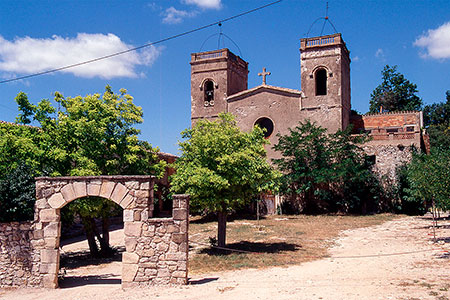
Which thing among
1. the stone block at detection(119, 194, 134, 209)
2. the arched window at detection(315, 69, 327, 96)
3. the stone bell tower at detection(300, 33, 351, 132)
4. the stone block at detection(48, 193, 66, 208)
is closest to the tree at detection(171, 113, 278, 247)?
the stone block at detection(119, 194, 134, 209)

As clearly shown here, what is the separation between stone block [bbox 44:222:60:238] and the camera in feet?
33.2

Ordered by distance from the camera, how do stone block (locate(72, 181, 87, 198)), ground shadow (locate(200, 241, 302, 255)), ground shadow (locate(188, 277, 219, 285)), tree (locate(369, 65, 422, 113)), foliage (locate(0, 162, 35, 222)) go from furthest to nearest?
tree (locate(369, 65, 422, 113)), ground shadow (locate(200, 241, 302, 255)), foliage (locate(0, 162, 35, 222)), ground shadow (locate(188, 277, 219, 285)), stone block (locate(72, 181, 87, 198))

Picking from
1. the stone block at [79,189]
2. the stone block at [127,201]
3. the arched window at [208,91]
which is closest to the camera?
the stone block at [127,201]

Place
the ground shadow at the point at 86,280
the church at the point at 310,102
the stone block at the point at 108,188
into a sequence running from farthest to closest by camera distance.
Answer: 1. the church at the point at 310,102
2. the ground shadow at the point at 86,280
3. the stone block at the point at 108,188

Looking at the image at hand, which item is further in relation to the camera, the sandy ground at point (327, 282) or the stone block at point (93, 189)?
the stone block at point (93, 189)

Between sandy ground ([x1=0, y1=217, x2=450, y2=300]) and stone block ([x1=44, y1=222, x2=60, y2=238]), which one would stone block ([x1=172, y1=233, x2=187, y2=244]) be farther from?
stone block ([x1=44, y1=222, x2=60, y2=238])

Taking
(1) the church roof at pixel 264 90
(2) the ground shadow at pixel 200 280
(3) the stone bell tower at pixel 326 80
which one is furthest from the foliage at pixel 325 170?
(2) the ground shadow at pixel 200 280

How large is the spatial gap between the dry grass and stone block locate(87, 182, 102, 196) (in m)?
4.13

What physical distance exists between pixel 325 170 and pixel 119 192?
18115 mm

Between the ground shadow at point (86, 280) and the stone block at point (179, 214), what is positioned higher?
the stone block at point (179, 214)

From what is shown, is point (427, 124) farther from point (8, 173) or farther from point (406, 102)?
point (8, 173)

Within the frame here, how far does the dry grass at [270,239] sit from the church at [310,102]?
5062 millimetres

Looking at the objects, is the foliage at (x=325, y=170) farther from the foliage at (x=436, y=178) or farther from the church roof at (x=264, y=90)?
the foliage at (x=436, y=178)

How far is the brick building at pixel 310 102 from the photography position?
2703 cm
